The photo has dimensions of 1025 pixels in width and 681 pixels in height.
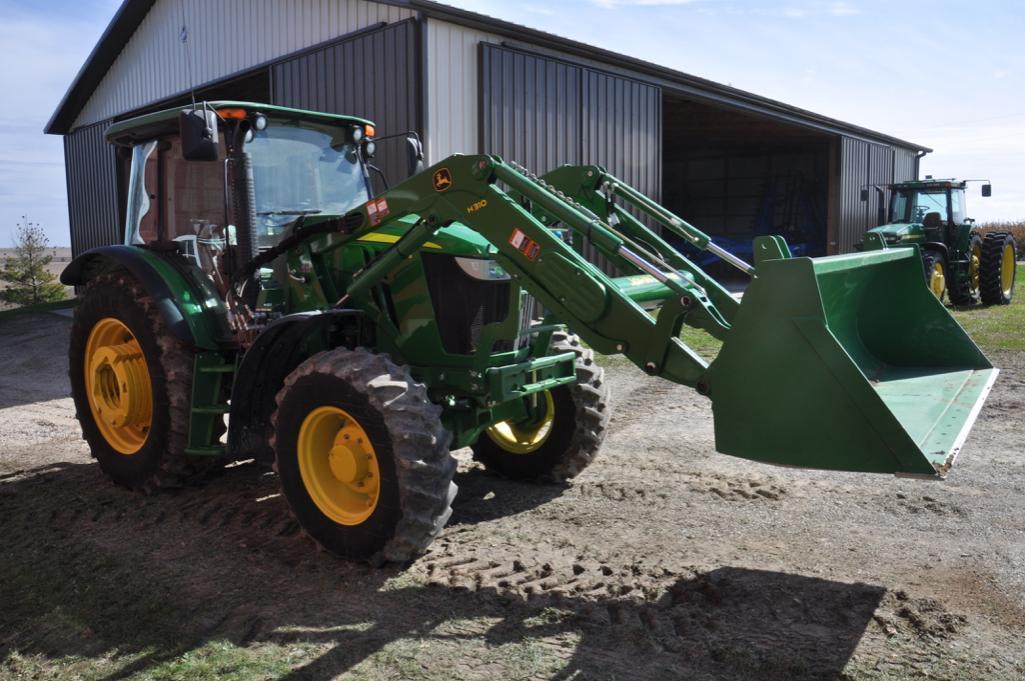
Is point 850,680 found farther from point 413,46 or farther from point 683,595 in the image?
point 413,46

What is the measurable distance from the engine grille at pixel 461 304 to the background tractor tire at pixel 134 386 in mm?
1522

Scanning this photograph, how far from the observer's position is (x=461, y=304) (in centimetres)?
488

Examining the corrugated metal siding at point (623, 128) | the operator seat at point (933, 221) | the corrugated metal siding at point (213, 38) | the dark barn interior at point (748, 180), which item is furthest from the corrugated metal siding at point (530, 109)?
the dark barn interior at point (748, 180)

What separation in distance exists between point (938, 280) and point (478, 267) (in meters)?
12.6

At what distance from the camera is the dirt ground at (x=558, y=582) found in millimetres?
3408

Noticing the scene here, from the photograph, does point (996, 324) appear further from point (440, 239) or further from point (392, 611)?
point (392, 611)

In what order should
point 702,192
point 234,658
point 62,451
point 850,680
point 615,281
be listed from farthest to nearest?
point 702,192 < point 62,451 < point 615,281 < point 234,658 < point 850,680

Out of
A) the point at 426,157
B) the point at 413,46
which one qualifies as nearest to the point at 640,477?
the point at 426,157

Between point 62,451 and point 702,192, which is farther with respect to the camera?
point 702,192

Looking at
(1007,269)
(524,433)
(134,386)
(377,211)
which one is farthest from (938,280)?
(134,386)

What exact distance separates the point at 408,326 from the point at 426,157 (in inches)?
251

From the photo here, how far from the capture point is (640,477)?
19.1ft

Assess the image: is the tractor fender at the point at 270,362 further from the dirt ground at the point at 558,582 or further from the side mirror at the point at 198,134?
the side mirror at the point at 198,134

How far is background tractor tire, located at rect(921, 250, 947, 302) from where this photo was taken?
1480 centimetres
